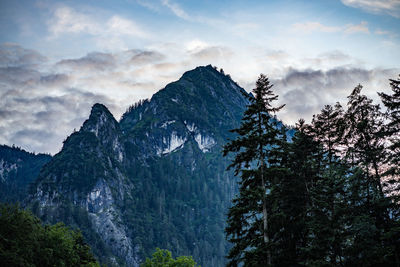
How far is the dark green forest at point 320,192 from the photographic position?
828 inches

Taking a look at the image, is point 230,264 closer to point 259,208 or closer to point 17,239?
point 259,208

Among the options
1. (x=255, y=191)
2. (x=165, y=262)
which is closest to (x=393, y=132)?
(x=255, y=191)

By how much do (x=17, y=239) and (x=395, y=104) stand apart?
37537 millimetres

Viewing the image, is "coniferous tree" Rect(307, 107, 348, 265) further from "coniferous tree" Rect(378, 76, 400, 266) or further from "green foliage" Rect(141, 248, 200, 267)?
"green foliage" Rect(141, 248, 200, 267)

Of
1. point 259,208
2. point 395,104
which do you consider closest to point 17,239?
point 259,208

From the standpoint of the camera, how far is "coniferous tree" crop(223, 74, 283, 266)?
66.1 feet

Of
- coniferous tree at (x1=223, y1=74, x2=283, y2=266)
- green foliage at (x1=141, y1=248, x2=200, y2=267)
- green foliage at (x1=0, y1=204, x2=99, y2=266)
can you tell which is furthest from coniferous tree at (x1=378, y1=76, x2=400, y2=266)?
green foliage at (x1=0, y1=204, x2=99, y2=266)

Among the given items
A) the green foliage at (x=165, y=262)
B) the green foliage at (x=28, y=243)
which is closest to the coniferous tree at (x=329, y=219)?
the green foliage at (x=165, y=262)

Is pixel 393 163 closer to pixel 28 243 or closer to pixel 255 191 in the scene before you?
pixel 255 191

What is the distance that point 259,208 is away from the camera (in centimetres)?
2059

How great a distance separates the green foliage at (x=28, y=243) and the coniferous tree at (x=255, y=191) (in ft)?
73.4

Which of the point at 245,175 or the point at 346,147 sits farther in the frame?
the point at 346,147

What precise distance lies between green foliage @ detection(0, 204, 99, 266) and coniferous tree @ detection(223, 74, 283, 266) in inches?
881

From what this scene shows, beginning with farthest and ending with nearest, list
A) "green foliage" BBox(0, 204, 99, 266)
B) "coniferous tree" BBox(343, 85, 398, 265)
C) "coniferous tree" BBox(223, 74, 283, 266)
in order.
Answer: "green foliage" BBox(0, 204, 99, 266), "coniferous tree" BBox(343, 85, 398, 265), "coniferous tree" BBox(223, 74, 283, 266)
